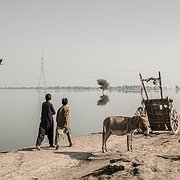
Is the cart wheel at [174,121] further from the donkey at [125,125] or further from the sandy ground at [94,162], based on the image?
the donkey at [125,125]

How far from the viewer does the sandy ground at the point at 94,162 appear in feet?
27.4

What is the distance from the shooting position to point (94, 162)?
1099cm

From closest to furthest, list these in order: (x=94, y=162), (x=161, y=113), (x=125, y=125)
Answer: (x=94, y=162), (x=125, y=125), (x=161, y=113)

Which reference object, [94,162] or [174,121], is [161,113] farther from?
[94,162]

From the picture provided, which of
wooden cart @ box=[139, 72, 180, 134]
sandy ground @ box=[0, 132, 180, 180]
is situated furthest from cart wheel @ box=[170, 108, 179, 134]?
sandy ground @ box=[0, 132, 180, 180]

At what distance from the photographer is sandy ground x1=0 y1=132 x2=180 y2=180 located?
836cm

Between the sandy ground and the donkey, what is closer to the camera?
the sandy ground

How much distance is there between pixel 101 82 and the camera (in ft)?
391

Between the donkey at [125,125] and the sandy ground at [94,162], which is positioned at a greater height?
the donkey at [125,125]

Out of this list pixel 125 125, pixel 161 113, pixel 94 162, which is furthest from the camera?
pixel 161 113

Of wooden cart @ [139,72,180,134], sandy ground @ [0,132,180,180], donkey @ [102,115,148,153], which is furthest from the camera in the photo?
wooden cart @ [139,72,180,134]

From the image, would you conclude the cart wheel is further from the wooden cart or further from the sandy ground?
the sandy ground

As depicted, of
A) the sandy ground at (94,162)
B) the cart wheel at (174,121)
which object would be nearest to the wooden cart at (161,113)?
the cart wheel at (174,121)

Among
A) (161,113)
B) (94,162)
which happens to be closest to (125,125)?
(94,162)
